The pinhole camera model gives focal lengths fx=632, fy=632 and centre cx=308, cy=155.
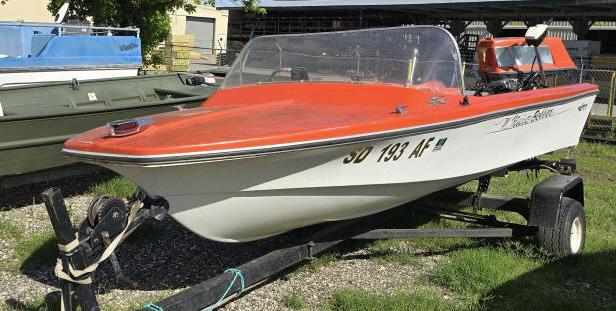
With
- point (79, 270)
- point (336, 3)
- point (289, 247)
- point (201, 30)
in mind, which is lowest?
point (289, 247)

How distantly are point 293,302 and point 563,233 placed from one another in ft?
7.19

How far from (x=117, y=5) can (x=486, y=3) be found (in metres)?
14.8

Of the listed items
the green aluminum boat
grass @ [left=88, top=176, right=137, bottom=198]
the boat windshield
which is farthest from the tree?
the boat windshield

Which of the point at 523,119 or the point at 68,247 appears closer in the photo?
the point at 68,247

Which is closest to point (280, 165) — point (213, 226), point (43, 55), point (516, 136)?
point (213, 226)

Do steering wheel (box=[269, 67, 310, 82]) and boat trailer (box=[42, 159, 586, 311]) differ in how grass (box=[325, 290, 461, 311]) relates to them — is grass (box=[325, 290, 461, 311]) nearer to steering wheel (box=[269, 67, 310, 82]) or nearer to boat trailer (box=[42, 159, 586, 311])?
boat trailer (box=[42, 159, 586, 311])

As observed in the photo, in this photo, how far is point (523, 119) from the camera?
492 centimetres

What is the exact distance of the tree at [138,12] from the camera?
11.6m

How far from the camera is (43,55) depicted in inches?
338

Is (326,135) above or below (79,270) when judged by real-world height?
above

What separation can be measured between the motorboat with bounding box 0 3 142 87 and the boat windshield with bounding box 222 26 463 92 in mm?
4195

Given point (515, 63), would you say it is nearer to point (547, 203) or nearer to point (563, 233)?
point (547, 203)

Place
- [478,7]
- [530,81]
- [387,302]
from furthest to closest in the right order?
[478,7], [530,81], [387,302]

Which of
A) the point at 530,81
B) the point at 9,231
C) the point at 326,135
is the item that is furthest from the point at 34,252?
the point at 530,81
